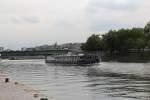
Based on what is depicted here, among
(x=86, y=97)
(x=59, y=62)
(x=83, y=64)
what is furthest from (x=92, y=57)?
(x=86, y=97)

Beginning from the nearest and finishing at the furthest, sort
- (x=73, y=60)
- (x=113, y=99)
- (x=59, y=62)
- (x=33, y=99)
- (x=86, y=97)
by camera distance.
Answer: (x=33, y=99), (x=113, y=99), (x=86, y=97), (x=73, y=60), (x=59, y=62)

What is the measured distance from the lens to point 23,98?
103ft

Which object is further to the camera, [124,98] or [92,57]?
[92,57]

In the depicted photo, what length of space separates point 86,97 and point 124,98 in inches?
127

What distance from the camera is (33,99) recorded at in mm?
30578

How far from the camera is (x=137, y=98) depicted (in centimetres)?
3359

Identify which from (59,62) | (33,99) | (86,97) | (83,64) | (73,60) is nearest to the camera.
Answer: (33,99)

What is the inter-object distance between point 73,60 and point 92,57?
1013 centimetres

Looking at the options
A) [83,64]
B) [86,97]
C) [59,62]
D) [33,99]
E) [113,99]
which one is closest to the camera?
[33,99]

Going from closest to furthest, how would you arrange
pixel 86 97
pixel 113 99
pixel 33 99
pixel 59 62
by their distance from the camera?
pixel 33 99, pixel 113 99, pixel 86 97, pixel 59 62

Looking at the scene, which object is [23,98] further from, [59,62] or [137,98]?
[59,62]

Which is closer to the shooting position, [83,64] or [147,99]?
[147,99]

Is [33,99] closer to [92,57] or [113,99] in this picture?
[113,99]

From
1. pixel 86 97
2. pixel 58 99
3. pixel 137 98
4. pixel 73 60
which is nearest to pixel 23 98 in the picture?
pixel 58 99
